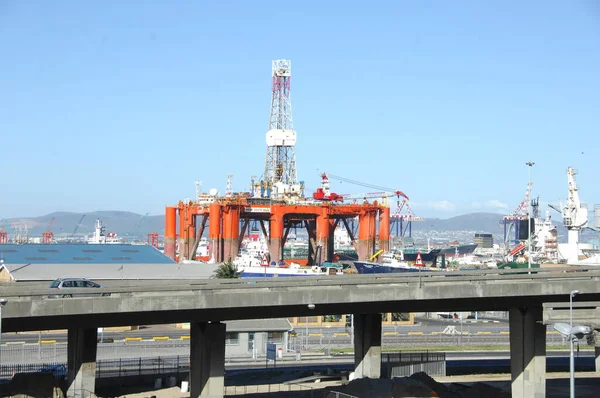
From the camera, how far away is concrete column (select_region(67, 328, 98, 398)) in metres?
47.1

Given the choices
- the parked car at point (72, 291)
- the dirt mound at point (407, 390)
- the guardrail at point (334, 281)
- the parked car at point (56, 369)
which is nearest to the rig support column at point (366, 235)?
the parked car at point (56, 369)

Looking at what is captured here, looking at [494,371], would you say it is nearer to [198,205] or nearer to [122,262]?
[122,262]

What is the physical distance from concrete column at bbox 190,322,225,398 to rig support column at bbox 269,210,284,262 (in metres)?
125

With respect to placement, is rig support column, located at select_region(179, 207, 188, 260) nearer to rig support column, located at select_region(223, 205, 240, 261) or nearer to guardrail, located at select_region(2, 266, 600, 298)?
rig support column, located at select_region(223, 205, 240, 261)

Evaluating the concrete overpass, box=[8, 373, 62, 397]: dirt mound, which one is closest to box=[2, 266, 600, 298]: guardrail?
the concrete overpass

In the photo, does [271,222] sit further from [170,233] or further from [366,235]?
[170,233]

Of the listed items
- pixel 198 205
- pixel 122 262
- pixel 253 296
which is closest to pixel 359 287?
pixel 253 296

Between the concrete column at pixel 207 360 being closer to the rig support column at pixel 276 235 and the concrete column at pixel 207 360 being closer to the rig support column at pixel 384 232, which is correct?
the rig support column at pixel 276 235

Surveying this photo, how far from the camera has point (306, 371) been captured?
2562 inches

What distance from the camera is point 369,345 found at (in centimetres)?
5538

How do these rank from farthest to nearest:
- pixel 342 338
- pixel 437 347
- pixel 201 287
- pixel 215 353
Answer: pixel 342 338 < pixel 437 347 < pixel 215 353 < pixel 201 287

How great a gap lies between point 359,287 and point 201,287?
8.55m

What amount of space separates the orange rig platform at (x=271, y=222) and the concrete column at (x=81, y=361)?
11767 cm

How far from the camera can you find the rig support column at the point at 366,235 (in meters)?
185
